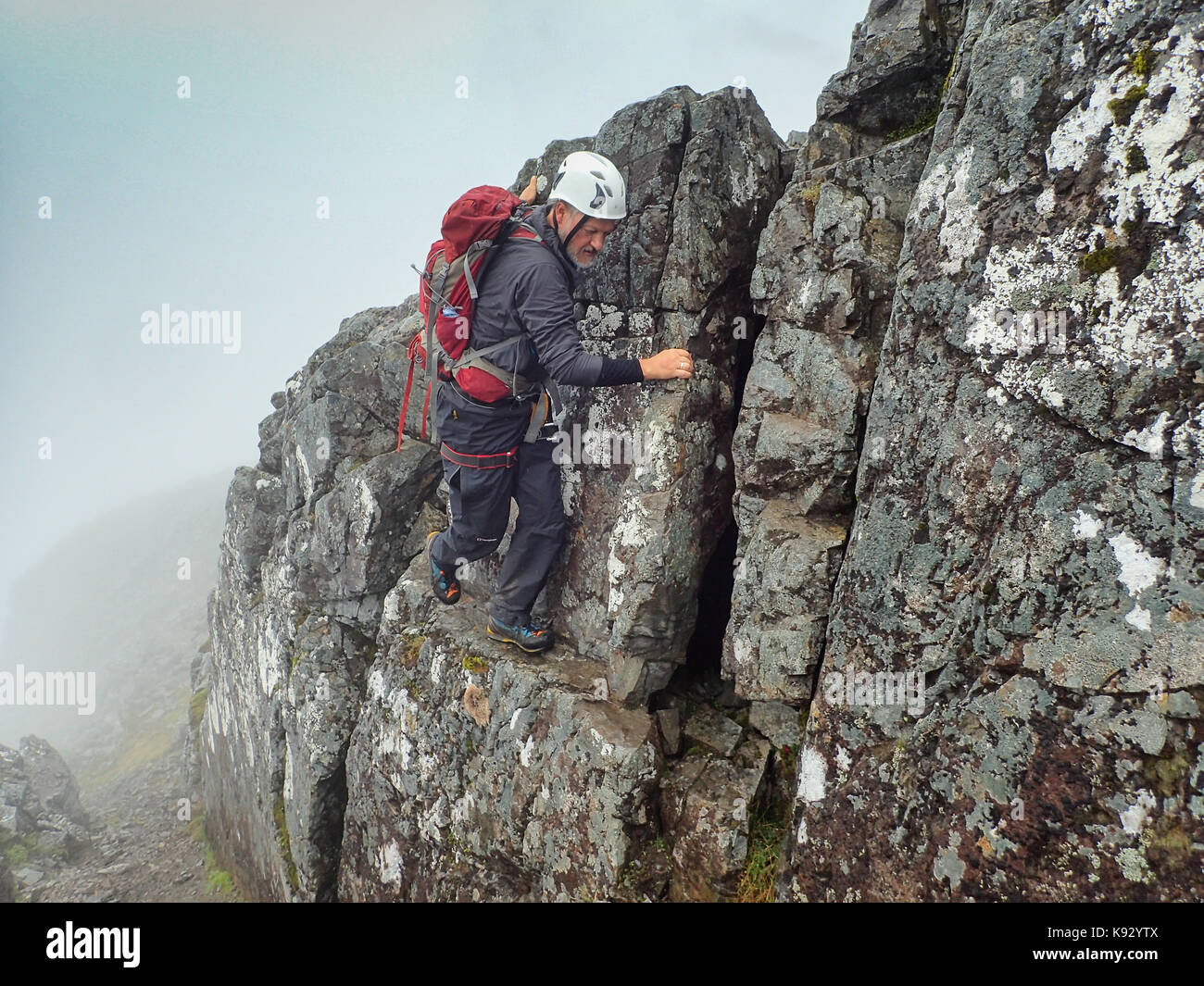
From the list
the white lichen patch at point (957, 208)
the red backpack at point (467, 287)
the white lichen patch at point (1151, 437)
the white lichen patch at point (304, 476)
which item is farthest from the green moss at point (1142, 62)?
the white lichen patch at point (304, 476)

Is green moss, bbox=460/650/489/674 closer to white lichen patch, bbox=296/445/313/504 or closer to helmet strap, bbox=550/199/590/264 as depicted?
helmet strap, bbox=550/199/590/264

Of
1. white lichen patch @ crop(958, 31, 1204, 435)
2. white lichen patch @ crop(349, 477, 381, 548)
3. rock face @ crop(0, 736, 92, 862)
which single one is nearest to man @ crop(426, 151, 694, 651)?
white lichen patch @ crop(349, 477, 381, 548)

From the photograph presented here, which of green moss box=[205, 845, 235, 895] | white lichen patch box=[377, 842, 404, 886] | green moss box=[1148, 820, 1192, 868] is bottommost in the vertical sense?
green moss box=[205, 845, 235, 895]

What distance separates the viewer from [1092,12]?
5.61 m

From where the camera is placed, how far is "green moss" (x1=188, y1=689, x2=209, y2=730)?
2811cm

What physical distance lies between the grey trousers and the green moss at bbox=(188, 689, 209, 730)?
2372cm

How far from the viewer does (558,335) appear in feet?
26.7

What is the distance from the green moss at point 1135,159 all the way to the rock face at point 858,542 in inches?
1.1

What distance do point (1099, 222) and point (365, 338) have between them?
46.5ft

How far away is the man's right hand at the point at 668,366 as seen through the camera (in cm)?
813

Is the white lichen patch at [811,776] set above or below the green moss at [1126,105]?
below

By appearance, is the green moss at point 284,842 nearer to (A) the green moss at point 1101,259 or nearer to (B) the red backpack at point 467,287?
(B) the red backpack at point 467,287

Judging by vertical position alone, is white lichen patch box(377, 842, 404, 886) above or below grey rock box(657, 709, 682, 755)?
below

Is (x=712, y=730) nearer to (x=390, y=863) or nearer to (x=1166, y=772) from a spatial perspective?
A: (x=1166, y=772)
